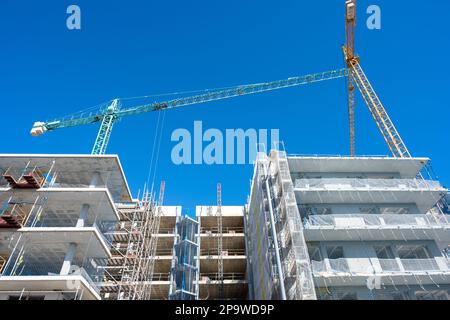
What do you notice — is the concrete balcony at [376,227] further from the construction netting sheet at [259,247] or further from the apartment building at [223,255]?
the apartment building at [223,255]

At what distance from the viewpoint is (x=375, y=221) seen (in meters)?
23.0

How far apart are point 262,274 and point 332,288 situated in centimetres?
735

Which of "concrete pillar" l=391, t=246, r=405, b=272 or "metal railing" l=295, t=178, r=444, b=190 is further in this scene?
"metal railing" l=295, t=178, r=444, b=190

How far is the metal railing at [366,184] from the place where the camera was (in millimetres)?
24844

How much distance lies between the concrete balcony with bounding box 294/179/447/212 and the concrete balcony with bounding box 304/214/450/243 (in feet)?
6.14

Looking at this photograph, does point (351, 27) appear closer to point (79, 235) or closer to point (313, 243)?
point (313, 243)

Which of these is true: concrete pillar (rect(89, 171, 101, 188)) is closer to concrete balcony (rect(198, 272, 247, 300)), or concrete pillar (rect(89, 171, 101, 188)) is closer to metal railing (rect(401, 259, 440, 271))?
concrete balcony (rect(198, 272, 247, 300))

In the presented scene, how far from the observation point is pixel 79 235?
21906 millimetres

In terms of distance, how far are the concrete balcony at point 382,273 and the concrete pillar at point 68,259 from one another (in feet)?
50.6

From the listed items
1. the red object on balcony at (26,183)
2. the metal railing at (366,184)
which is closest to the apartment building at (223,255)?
the metal railing at (366,184)

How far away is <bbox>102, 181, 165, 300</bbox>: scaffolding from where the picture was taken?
93.2ft

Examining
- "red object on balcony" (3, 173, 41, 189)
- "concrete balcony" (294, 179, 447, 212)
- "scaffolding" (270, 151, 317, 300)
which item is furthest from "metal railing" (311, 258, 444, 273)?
"red object on balcony" (3, 173, 41, 189)

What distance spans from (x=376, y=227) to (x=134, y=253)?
21.3 meters

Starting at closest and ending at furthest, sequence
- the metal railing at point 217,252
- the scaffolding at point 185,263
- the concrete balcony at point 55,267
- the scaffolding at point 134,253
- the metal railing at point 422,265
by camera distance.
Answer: the concrete balcony at point 55,267
the metal railing at point 422,265
the scaffolding at point 134,253
the scaffolding at point 185,263
the metal railing at point 217,252
